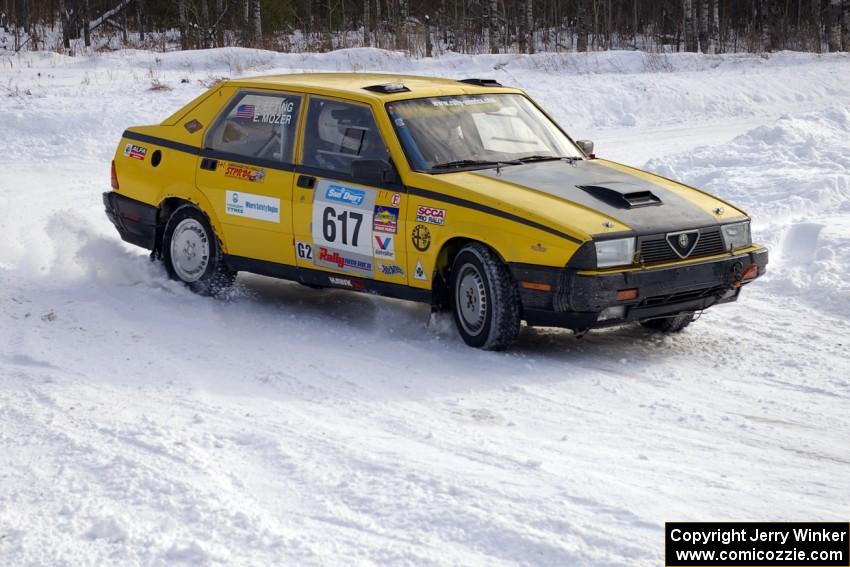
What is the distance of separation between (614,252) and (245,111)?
307cm

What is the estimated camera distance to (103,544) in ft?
13.8

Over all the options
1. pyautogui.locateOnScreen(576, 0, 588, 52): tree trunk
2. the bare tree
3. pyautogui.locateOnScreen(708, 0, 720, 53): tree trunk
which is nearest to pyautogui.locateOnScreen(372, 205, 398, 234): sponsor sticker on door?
pyautogui.locateOnScreen(576, 0, 588, 52): tree trunk

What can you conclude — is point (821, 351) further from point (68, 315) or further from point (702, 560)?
point (68, 315)

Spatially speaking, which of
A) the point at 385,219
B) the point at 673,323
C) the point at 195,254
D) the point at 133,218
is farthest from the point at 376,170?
the point at 133,218

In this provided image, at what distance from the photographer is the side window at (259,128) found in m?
7.95

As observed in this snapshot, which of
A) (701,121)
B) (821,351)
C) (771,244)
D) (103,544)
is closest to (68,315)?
(103,544)

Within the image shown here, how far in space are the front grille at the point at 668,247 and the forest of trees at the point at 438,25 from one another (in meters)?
19.1

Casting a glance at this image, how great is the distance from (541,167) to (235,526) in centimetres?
393

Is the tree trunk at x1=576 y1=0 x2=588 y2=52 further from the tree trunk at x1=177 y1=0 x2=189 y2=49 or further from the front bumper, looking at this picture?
the front bumper

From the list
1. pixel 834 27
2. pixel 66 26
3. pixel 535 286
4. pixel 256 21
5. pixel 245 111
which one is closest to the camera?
pixel 535 286

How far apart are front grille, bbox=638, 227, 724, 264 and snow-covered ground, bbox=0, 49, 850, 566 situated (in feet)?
2.10

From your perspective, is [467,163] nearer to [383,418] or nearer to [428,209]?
[428,209]

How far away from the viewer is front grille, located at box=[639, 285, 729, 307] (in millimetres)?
6758

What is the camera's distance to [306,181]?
7.71 meters
